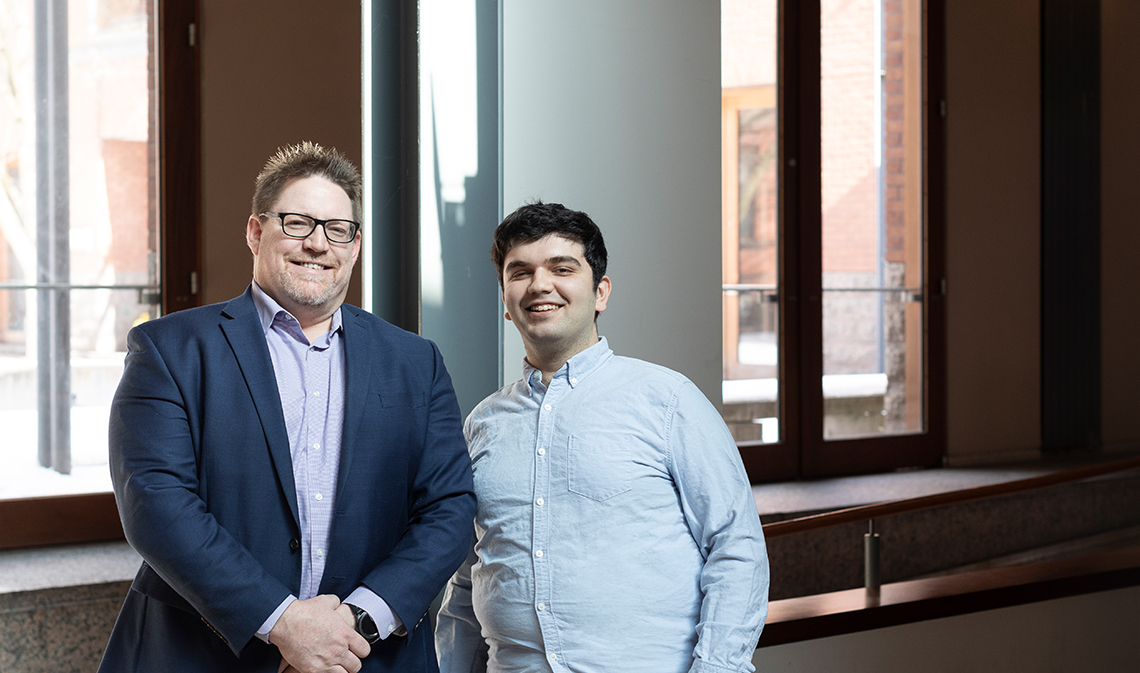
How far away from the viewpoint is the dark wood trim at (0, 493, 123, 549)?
338 cm

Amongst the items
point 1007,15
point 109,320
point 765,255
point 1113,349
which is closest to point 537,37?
point 109,320

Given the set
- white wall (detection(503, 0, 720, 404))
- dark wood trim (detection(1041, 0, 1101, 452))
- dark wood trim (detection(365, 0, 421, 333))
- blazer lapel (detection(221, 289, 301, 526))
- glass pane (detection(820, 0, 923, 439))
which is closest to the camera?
blazer lapel (detection(221, 289, 301, 526))

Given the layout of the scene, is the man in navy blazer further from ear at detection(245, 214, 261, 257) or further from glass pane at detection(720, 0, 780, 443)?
glass pane at detection(720, 0, 780, 443)

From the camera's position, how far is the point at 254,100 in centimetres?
376

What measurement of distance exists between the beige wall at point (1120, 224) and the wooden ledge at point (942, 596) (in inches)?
82.1

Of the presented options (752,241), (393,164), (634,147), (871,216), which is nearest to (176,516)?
(393,164)

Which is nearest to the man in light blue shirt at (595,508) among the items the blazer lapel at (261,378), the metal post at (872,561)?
the blazer lapel at (261,378)

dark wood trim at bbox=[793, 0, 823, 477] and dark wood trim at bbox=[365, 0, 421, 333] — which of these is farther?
dark wood trim at bbox=[793, 0, 823, 477]

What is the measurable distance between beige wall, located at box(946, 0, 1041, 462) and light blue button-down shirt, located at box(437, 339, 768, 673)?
3997 mm

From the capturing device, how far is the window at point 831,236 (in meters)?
4.71

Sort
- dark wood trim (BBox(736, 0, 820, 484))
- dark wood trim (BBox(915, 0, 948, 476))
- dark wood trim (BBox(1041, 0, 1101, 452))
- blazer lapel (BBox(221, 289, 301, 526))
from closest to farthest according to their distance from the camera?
blazer lapel (BBox(221, 289, 301, 526)) < dark wood trim (BBox(736, 0, 820, 484)) < dark wood trim (BBox(915, 0, 948, 476)) < dark wood trim (BBox(1041, 0, 1101, 452))

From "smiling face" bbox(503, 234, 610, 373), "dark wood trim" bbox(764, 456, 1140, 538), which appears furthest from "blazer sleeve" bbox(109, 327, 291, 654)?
"dark wood trim" bbox(764, 456, 1140, 538)

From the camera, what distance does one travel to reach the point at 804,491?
436 cm

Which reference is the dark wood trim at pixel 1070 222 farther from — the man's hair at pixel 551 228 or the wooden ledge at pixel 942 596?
the man's hair at pixel 551 228
